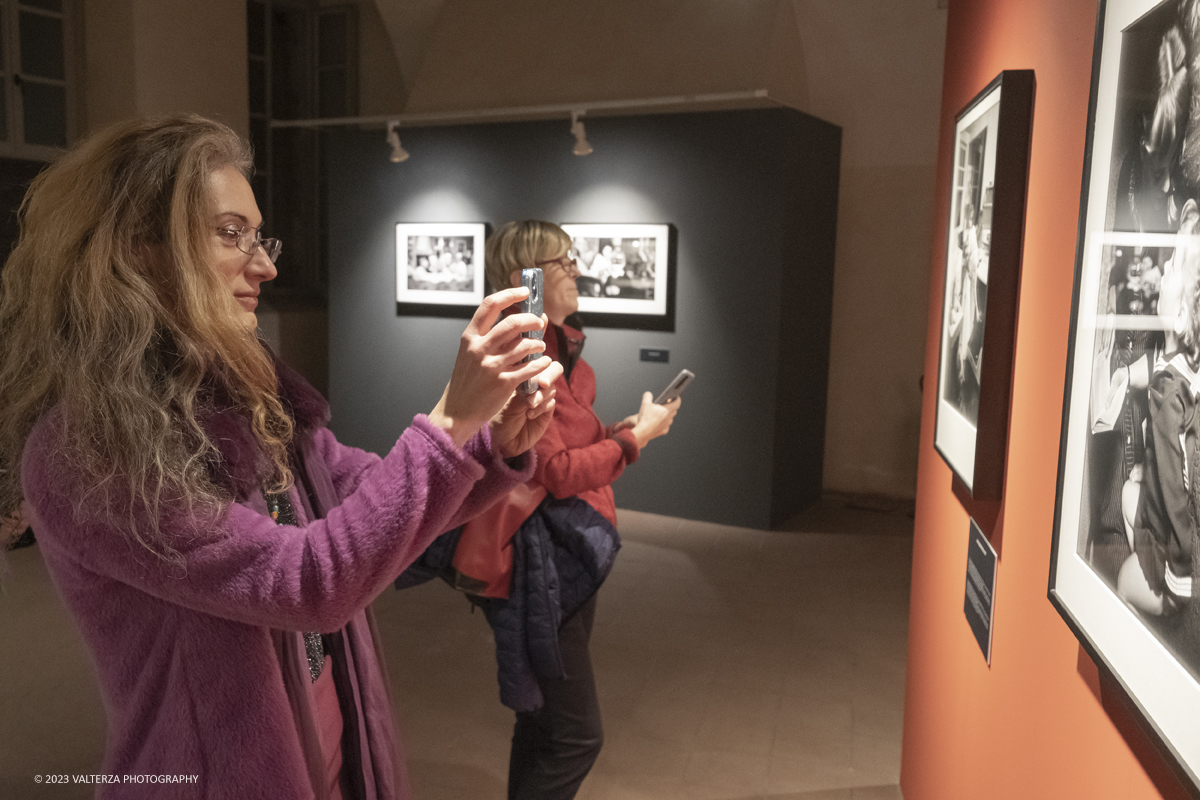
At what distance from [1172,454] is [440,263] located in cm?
715

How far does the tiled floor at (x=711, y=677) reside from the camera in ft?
10.8

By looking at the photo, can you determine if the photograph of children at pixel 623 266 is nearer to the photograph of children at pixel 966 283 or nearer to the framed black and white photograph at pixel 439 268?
the framed black and white photograph at pixel 439 268

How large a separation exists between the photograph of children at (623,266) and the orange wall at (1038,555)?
4.52 m

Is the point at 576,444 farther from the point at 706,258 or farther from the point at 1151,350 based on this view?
the point at 706,258

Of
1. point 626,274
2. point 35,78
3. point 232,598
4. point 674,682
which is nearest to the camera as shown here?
point 232,598

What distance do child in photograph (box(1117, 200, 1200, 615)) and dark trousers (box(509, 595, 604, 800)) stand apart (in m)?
1.51

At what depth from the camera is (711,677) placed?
4.13 metres

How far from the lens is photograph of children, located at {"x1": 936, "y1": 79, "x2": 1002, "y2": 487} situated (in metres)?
1.74

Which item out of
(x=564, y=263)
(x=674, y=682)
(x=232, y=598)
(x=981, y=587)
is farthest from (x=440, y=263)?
(x=232, y=598)

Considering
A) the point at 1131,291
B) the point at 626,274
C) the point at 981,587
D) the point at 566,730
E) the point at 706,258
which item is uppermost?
the point at 706,258

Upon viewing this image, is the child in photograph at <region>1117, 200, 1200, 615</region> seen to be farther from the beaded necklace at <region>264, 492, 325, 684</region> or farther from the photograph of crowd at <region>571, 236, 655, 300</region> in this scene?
the photograph of crowd at <region>571, 236, 655, 300</region>

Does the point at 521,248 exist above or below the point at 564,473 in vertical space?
above

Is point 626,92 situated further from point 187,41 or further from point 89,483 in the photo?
point 89,483

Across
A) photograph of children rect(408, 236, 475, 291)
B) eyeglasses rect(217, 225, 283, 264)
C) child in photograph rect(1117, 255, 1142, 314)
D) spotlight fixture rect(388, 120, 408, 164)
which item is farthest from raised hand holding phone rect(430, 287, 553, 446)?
spotlight fixture rect(388, 120, 408, 164)
